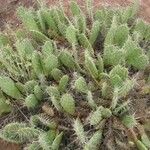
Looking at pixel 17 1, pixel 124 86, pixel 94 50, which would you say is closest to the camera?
pixel 124 86

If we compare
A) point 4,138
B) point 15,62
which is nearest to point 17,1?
point 15,62

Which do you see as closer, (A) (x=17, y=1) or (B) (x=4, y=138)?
(B) (x=4, y=138)

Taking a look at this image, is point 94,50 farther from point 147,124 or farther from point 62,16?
point 147,124

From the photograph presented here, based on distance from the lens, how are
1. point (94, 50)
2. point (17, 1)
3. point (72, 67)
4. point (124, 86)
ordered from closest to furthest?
point (124, 86), point (72, 67), point (94, 50), point (17, 1)

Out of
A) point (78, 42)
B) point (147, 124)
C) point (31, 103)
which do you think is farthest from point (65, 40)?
point (147, 124)

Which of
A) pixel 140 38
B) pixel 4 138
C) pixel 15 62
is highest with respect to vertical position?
pixel 140 38

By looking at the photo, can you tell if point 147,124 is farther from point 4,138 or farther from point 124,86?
point 4,138

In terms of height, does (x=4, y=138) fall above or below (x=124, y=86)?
below
